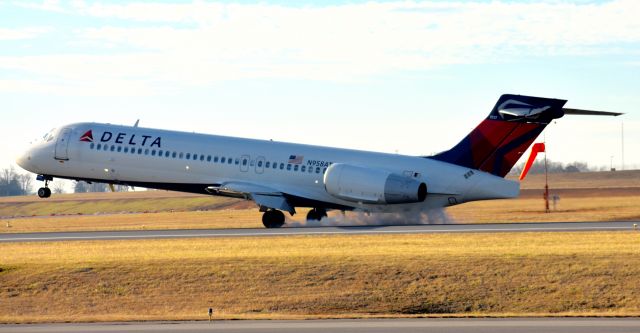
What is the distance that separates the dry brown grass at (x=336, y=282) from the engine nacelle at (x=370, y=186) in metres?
10.6

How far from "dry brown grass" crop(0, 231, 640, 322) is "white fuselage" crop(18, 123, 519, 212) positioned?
36.6ft

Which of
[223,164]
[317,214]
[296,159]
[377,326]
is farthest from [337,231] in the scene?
[377,326]

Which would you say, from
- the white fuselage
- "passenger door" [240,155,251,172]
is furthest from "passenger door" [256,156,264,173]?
"passenger door" [240,155,251,172]

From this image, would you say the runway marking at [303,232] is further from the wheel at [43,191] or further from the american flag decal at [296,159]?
the wheel at [43,191]

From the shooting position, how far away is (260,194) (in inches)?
1957

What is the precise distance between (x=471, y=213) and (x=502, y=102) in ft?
72.5

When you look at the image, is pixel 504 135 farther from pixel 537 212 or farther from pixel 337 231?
pixel 537 212

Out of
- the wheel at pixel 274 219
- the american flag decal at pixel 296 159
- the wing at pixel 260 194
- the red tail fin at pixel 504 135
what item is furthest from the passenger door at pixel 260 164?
the red tail fin at pixel 504 135

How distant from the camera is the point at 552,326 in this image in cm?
2134

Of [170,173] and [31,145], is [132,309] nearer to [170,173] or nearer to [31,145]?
[170,173]

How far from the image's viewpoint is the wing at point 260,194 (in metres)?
49.5

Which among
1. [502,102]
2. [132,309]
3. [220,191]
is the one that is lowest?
[132,309]

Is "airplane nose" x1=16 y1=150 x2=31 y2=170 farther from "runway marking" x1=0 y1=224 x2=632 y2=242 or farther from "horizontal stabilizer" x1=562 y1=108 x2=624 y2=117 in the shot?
"horizontal stabilizer" x1=562 y1=108 x2=624 y2=117

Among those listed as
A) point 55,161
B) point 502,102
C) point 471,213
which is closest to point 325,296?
point 502,102
